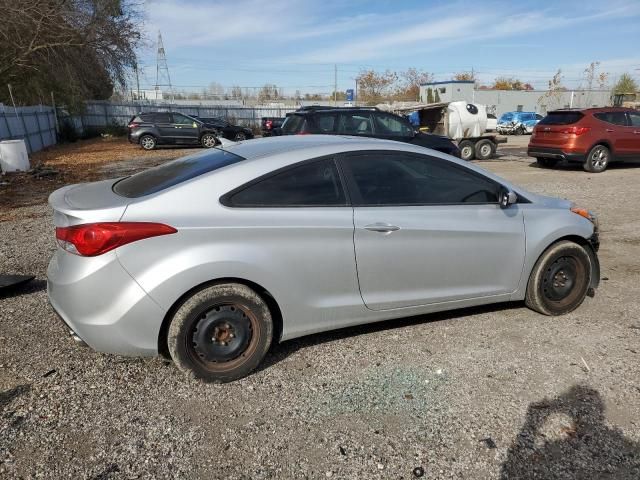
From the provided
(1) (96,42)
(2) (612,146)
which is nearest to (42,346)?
(2) (612,146)

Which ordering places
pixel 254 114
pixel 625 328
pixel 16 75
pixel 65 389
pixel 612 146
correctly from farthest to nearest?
pixel 254 114, pixel 16 75, pixel 612 146, pixel 625 328, pixel 65 389

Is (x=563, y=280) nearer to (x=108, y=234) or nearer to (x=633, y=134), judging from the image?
(x=108, y=234)

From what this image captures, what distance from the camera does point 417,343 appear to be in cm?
368

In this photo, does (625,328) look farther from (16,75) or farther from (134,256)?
(16,75)

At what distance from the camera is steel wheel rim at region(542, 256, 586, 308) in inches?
160

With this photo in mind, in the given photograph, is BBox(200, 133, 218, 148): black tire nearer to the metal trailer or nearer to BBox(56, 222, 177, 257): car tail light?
the metal trailer

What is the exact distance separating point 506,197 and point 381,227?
1.10 m

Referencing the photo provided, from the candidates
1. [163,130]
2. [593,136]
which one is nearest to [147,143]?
[163,130]

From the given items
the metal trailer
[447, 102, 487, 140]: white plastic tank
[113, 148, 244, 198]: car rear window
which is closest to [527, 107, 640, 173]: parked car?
[447, 102, 487, 140]: white plastic tank

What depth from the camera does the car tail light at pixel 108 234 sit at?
9.19 feet

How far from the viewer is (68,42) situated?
17.9 metres

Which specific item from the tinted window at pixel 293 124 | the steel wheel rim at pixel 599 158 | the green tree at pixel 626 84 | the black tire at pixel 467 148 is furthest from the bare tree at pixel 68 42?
the green tree at pixel 626 84

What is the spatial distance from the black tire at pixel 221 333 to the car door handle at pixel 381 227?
2.89 ft

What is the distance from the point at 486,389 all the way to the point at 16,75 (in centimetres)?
2528
